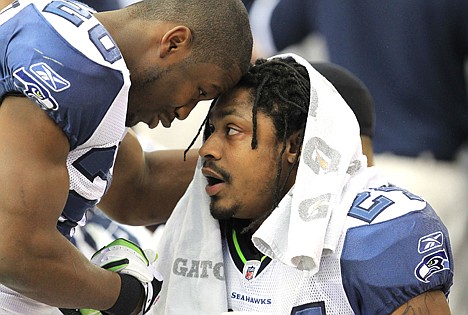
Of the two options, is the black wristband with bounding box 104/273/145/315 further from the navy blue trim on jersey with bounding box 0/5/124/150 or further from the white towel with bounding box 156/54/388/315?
the navy blue trim on jersey with bounding box 0/5/124/150

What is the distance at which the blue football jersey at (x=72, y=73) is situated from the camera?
2527 millimetres

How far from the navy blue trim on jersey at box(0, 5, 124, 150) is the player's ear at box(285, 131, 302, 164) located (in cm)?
65

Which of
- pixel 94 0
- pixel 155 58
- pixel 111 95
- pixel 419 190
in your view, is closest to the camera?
pixel 111 95

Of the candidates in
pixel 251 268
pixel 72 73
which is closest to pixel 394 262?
pixel 251 268

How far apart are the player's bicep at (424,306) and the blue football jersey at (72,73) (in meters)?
0.86

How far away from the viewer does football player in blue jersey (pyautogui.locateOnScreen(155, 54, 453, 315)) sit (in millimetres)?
2744

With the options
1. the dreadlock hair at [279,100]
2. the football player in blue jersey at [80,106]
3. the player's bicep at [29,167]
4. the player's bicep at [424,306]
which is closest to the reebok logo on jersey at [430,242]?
the player's bicep at [424,306]

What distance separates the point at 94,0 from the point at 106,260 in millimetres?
2369

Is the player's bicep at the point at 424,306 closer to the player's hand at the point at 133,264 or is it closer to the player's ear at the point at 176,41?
the player's hand at the point at 133,264

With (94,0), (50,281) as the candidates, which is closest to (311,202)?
(50,281)

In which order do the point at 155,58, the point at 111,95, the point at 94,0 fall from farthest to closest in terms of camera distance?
the point at 94,0 < the point at 155,58 < the point at 111,95

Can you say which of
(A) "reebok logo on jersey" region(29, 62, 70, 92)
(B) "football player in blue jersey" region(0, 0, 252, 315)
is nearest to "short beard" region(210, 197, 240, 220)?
(B) "football player in blue jersey" region(0, 0, 252, 315)

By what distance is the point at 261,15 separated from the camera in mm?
5266

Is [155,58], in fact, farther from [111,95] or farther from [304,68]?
[304,68]
